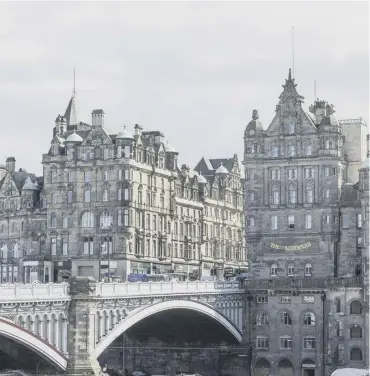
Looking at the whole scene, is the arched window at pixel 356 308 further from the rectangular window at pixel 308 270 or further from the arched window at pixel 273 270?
the arched window at pixel 273 270

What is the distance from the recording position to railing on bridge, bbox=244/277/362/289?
147125 mm

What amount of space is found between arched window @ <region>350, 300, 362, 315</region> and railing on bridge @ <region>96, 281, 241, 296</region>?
584 inches

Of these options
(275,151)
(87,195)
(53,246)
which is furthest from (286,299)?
(53,246)

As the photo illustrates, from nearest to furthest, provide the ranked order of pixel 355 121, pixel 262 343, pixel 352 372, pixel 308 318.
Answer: pixel 352 372 < pixel 308 318 < pixel 262 343 < pixel 355 121

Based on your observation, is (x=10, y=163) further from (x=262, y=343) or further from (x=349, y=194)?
(x=349, y=194)

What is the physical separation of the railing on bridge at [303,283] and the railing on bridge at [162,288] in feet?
8.07

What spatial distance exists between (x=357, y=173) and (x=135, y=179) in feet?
110

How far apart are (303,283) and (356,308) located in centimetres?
772

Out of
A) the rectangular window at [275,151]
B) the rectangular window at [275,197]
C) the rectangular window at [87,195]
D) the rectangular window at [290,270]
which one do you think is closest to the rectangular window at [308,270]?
the rectangular window at [290,270]

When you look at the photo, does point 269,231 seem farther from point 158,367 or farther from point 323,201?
point 158,367

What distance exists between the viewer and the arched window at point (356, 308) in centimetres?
14638

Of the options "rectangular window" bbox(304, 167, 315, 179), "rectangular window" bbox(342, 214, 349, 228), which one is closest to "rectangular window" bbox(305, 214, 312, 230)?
"rectangular window" bbox(342, 214, 349, 228)

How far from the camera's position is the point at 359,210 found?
151 meters

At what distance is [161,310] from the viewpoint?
411 ft
